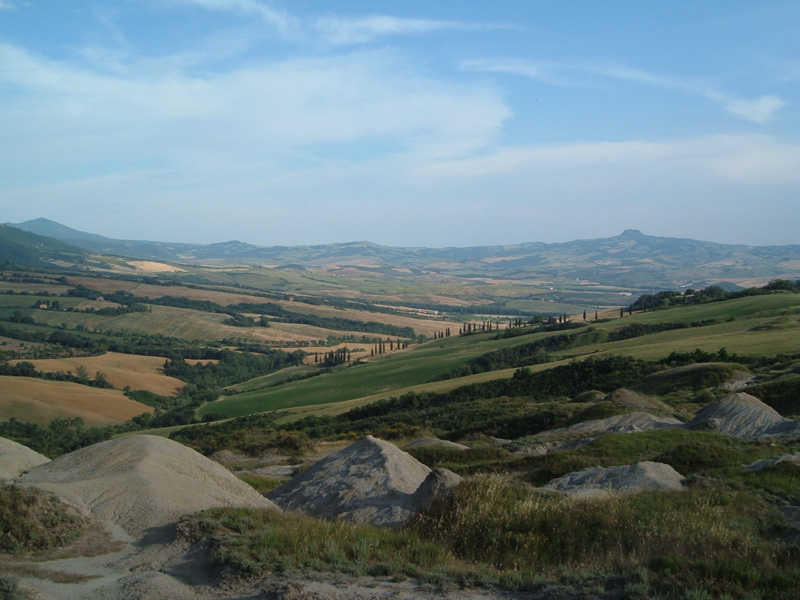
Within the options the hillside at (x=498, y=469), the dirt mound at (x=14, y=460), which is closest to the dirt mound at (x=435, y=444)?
the hillside at (x=498, y=469)

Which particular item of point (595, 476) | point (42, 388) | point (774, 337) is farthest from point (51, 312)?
point (595, 476)

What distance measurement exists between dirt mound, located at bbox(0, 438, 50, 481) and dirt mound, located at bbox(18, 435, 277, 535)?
4.08ft

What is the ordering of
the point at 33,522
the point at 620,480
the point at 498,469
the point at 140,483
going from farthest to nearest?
the point at 498,469 → the point at 620,480 → the point at 140,483 → the point at 33,522

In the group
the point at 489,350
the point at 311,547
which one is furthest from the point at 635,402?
the point at 489,350

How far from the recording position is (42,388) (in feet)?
247

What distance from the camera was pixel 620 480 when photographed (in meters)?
17.7

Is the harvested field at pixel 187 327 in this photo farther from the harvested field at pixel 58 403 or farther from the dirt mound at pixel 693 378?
the dirt mound at pixel 693 378

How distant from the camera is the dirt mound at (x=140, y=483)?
44.7 ft

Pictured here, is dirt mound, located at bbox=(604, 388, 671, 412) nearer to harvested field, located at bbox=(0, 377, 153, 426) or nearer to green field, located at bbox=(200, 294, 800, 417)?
green field, located at bbox=(200, 294, 800, 417)

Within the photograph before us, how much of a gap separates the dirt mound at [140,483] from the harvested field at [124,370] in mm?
82810

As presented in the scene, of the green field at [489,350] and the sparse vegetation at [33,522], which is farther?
the green field at [489,350]

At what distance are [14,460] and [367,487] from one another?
35.6ft

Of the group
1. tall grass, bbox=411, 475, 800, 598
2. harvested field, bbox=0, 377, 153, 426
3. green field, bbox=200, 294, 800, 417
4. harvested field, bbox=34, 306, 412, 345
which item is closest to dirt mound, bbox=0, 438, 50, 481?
tall grass, bbox=411, 475, 800, 598

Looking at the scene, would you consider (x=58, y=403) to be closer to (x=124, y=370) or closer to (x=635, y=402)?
(x=124, y=370)
